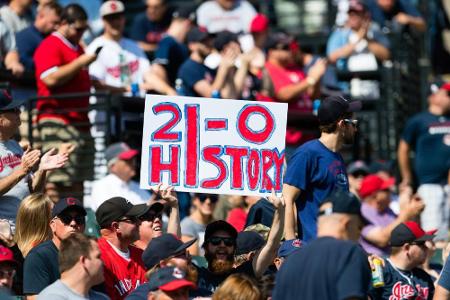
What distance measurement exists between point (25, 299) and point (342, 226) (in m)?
2.45

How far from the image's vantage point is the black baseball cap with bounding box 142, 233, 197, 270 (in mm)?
8648

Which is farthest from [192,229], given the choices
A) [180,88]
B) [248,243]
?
[248,243]

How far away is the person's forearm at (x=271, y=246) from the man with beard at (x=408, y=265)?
5.17 ft

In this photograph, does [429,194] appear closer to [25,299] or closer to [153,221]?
[153,221]

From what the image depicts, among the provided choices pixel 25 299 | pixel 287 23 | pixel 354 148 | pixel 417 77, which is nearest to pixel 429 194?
pixel 354 148

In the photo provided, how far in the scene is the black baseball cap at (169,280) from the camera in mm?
7605

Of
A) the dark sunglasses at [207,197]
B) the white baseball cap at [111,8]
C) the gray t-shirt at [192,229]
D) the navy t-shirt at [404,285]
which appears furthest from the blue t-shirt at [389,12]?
the navy t-shirt at [404,285]

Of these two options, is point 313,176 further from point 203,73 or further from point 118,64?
point 118,64

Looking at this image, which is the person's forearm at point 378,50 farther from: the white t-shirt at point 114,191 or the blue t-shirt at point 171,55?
the white t-shirt at point 114,191

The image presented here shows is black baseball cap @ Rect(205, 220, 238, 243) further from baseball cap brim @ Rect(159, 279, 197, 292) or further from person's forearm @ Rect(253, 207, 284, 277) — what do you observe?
baseball cap brim @ Rect(159, 279, 197, 292)

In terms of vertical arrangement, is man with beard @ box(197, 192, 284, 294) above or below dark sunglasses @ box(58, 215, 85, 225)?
below

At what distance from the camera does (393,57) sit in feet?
57.1

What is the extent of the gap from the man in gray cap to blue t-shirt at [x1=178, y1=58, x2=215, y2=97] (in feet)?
5.47

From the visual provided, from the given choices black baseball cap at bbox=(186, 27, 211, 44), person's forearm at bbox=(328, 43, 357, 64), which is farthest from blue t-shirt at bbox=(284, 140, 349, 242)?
person's forearm at bbox=(328, 43, 357, 64)
